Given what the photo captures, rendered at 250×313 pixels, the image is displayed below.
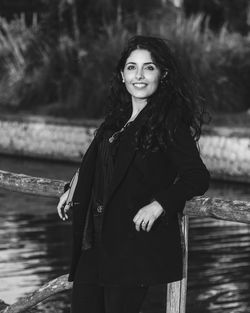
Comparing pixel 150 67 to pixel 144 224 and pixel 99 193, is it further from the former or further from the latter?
pixel 144 224

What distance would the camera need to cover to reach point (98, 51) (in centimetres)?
1816

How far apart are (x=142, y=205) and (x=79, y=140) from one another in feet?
39.4

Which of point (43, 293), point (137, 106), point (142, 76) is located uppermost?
point (142, 76)

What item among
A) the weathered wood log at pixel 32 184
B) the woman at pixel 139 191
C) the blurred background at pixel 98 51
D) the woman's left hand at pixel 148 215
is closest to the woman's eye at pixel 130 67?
the woman at pixel 139 191

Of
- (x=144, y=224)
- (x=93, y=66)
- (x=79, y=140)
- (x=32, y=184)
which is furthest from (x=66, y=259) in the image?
(x=93, y=66)

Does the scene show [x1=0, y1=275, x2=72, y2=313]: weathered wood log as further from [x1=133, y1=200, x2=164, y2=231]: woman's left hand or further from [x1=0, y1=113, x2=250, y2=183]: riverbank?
[x1=0, y1=113, x2=250, y2=183]: riverbank

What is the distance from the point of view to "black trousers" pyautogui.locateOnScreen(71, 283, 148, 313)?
3.58 metres

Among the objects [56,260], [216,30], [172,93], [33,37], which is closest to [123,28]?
[33,37]

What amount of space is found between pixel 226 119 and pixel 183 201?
12.0m

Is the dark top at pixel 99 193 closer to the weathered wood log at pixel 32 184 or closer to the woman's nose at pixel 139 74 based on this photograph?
the woman's nose at pixel 139 74

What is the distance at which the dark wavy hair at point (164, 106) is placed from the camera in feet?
11.7

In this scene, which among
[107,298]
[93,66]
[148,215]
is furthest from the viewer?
[93,66]

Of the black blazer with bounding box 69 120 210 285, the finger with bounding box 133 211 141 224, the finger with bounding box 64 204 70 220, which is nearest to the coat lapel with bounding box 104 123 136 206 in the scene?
the black blazer with bounding box 69 120 210 285

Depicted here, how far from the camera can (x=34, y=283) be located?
6.73 meters
